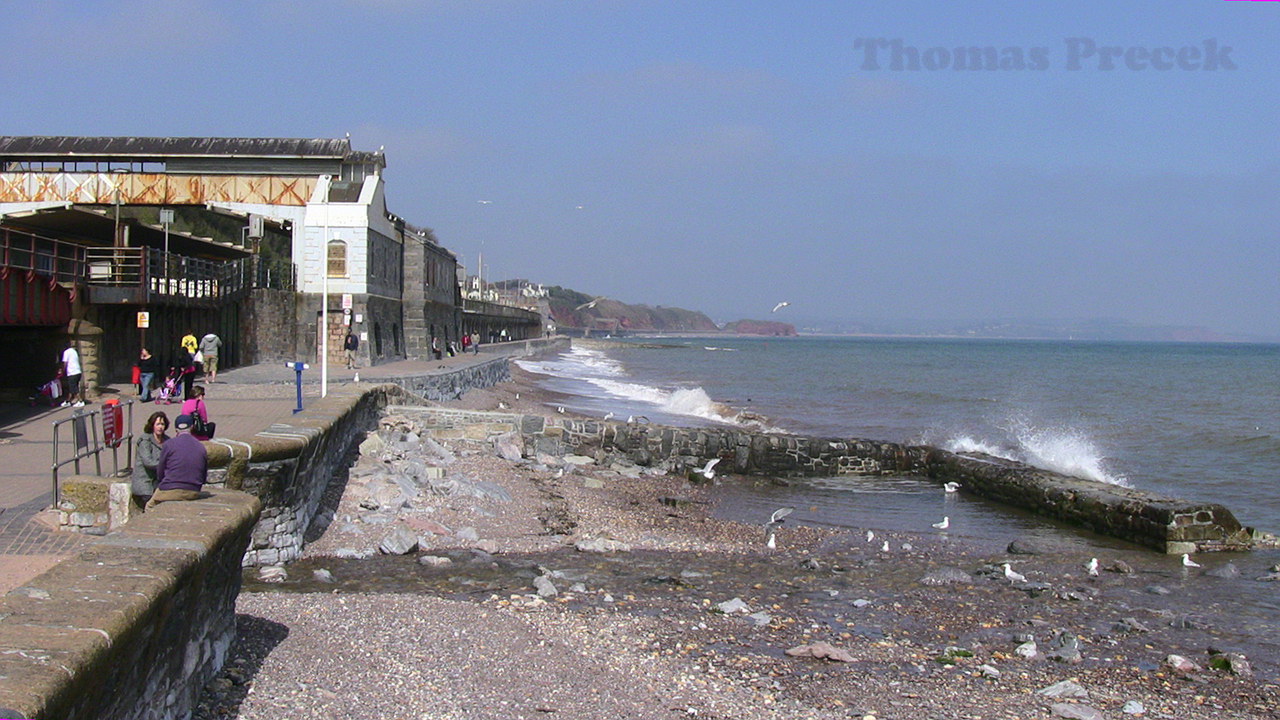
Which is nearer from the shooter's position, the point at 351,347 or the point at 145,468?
the point at 145,468

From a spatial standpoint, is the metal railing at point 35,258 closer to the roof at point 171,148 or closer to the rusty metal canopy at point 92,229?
the rusty metal canopy at point 92,229

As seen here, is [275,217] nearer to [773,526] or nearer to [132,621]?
[773,526]

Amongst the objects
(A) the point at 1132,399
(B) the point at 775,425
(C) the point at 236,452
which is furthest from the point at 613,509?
(A) the point at 1132,399

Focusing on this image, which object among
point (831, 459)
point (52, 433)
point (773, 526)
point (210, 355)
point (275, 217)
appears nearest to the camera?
point (52, 433)

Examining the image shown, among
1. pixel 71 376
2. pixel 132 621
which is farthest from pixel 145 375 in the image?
pixel 132 621

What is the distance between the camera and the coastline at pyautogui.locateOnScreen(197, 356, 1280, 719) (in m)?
7.25

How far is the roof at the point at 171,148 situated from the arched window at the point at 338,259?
378 cm

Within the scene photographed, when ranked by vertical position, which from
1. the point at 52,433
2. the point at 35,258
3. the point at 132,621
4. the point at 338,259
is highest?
the point at 338,259

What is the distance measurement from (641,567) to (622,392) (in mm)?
31924

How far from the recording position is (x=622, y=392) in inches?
1725

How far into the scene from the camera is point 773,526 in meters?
15.5

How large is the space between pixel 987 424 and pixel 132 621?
3537cm

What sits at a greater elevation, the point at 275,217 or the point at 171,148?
the point at 171,148

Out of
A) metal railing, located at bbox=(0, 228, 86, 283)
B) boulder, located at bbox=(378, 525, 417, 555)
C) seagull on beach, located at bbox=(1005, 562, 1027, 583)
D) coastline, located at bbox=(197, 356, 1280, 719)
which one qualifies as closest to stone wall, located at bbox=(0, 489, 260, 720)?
coastline, located at bbox=(197, 356, 1280, 719)
